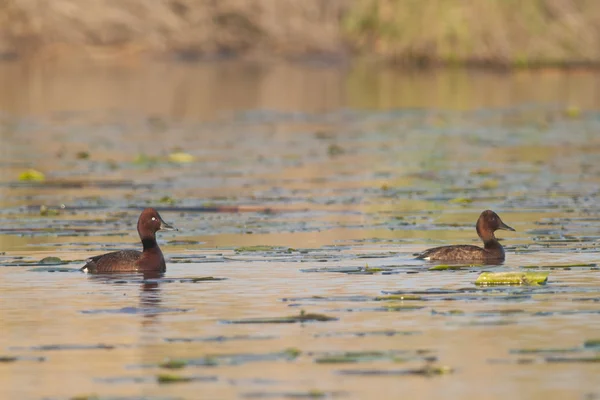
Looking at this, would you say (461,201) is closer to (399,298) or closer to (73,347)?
(399,298)

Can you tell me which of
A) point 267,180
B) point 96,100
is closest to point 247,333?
point 267,180

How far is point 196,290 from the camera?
15180 mm

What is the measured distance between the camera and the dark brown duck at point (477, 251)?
1662 centimetres

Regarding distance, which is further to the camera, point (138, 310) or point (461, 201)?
point (461, 201)

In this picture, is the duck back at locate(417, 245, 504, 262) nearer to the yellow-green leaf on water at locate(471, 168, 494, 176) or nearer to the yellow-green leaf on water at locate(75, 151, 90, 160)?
the yellow-green leaf on water at locate(471, 168, 494, 176)

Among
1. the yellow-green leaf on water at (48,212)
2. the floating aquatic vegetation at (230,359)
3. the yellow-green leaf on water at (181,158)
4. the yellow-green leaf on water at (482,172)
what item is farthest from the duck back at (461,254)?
the yellow-green leaf on water at (181,158)

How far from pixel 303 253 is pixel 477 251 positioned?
163cm

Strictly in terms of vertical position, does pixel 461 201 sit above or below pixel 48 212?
below

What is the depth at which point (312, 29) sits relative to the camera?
215 ft

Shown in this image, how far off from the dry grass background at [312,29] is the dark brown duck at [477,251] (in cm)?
3661

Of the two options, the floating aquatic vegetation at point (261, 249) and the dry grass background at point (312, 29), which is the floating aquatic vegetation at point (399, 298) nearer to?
the floating aquatic vegetation at point (261, 249)

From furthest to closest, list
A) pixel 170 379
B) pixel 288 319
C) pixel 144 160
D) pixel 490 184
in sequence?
pixel 144 160 < pixel 490 184 < pixel 288 319 < pixel 170 379

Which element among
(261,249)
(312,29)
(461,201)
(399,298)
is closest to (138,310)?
(399,298)

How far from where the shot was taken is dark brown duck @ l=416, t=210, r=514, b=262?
1662cm
